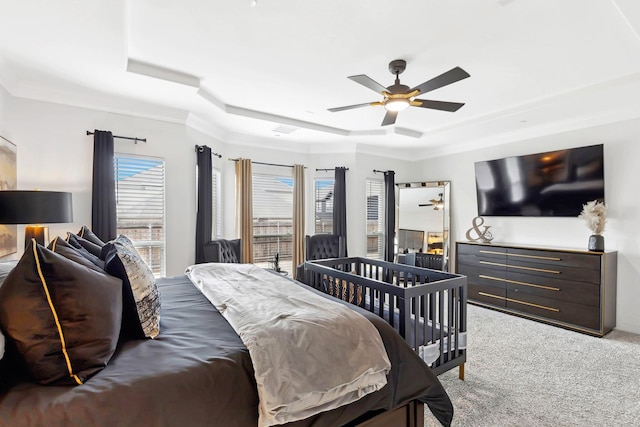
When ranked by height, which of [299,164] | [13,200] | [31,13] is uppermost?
[31,13]

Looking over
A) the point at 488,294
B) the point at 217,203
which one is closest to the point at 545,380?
the point at 488,294

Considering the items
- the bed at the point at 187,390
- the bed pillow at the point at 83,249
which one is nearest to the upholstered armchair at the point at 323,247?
the bed at the point at 187,390

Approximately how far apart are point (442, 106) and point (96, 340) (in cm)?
290

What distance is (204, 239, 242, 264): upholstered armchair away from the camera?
12.5ft

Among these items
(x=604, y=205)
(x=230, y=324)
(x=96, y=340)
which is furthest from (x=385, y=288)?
(x=604, y=205)

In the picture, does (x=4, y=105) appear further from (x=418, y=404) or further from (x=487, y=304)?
(x=487, y=304)

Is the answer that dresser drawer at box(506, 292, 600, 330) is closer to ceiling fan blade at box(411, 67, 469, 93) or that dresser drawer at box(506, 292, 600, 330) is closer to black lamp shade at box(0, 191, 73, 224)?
ceiling fan blade at box(411, 67, 469, 93)

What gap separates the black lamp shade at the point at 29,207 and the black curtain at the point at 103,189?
0.87 m

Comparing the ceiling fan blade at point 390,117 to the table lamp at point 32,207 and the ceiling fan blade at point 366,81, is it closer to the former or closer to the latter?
the ceiling fan blade at point 366,81

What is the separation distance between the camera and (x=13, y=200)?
7.25ft

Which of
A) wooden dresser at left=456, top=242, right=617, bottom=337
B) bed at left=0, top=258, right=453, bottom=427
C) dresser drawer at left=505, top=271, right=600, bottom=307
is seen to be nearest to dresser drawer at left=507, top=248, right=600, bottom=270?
wooden dresser at left=456, top=242, right=617, bottom=337

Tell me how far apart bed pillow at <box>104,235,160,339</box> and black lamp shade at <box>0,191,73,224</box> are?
4.12ft

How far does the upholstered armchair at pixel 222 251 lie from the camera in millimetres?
3822

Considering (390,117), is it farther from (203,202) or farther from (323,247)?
(203,202)
